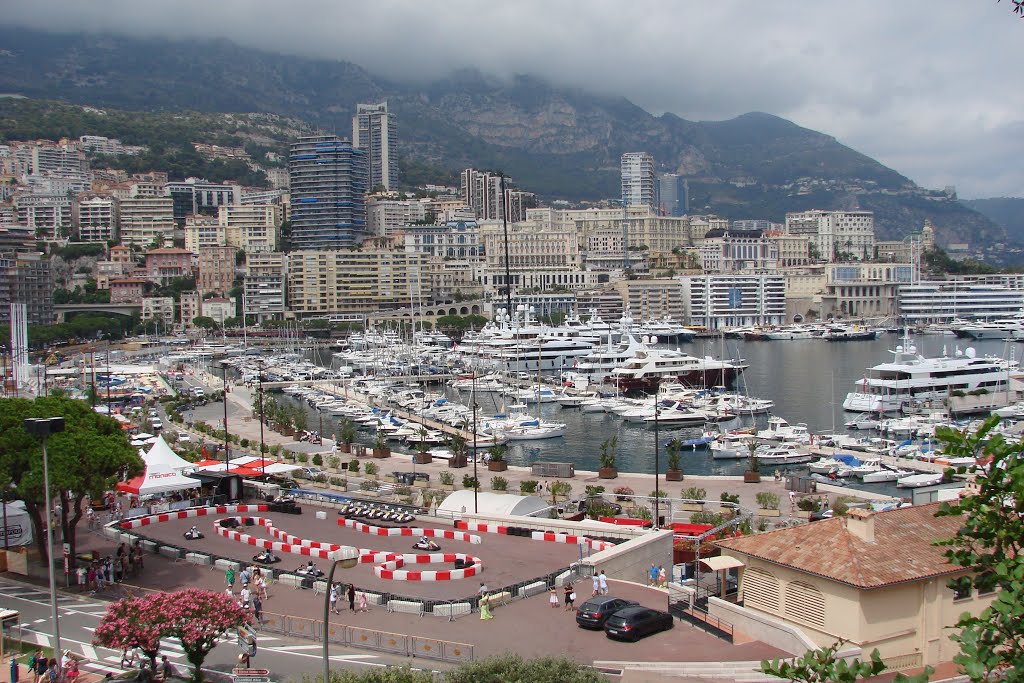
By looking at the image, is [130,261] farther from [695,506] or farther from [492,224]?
[695,506]

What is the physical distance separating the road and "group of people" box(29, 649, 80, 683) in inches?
25.5

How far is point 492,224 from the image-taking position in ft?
584

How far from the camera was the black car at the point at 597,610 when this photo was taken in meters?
15.1

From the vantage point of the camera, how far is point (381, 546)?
820 inches

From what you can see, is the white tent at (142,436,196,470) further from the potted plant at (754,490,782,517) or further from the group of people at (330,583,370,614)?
the potted plant at (754,490,782,517)

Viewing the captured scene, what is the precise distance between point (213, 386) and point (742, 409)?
129 ft

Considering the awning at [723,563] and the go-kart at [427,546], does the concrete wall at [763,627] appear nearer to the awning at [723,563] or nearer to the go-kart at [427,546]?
the awning at [723,563]

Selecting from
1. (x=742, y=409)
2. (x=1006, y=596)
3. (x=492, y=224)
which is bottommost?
(x=742, y=409)

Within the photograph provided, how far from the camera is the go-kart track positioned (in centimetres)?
1828

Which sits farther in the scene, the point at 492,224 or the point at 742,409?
the point at 492,224

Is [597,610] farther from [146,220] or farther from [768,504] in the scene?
[146,220]

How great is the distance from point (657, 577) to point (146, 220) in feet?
499

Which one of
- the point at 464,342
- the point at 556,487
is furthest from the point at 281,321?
the point at 556,487

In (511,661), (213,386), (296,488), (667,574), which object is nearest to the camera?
(511,661)
